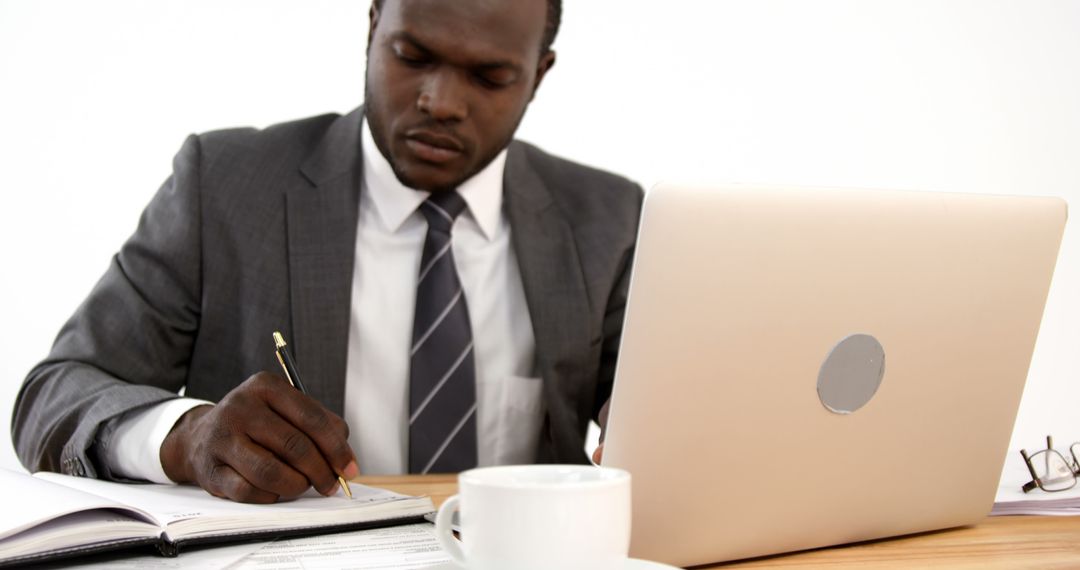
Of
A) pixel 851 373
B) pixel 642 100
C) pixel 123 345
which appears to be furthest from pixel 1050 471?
pixel 642 100

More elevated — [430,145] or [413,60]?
[413,60]

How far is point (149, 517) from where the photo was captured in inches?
34.1

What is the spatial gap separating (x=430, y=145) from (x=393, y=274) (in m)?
0.24

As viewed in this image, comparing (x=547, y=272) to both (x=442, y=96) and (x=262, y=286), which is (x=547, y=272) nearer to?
(x=442, y=96)

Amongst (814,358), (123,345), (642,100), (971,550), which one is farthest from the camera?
(642,100)

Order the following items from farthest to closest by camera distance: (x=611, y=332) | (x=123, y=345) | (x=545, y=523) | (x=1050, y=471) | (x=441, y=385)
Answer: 1. (x=611, y=332)
2. (x=441, y=385)
3. (x=123, y=345)
4. (x=1050, y=471)
5. (x=545, y=523)

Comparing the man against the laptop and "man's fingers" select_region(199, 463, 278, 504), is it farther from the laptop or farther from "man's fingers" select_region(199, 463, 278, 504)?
the laptop

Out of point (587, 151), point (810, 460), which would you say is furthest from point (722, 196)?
point (587, 151)

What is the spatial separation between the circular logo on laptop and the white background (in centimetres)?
219

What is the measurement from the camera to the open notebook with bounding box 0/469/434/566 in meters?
0.79

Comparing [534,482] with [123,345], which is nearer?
[534,482]

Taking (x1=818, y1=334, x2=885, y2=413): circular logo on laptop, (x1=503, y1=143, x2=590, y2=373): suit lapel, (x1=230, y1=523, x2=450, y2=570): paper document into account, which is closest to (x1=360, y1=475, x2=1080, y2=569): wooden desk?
(x1=818, y1=334, x2=885, y2=413): circular logo on laptop

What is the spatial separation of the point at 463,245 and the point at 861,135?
2.11 m

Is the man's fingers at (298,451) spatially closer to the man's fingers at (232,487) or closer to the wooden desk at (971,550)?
the man's fingers at (232,487)
